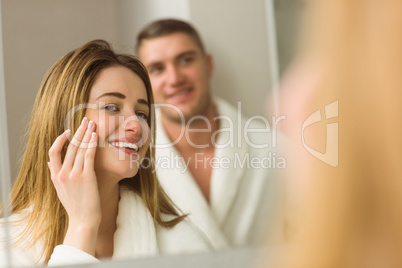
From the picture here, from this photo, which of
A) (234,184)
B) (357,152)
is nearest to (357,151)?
(357,152)

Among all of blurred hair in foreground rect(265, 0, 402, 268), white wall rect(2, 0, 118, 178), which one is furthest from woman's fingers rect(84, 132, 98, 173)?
blurred hair in foreground rect(265, 0, 402, 268)

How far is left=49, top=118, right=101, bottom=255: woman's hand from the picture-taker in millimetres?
937

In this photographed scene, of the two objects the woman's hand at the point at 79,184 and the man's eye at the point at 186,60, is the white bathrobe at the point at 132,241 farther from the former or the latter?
the man's eye at the point at 186,60

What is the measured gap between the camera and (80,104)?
3.11ft

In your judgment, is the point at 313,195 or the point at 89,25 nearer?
the point at 313,195

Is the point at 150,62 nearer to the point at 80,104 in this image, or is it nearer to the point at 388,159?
the point at 80,104

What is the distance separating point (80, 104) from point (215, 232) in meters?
0.32

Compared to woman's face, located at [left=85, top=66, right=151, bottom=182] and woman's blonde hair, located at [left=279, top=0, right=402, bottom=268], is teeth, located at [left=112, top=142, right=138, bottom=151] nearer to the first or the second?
woman's face, located at [left=85, top=66, right=151, bottom=182]

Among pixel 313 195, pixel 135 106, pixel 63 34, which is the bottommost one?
pixel 313 195

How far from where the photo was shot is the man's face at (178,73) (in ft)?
3.34

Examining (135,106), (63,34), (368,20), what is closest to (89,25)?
(63,34)

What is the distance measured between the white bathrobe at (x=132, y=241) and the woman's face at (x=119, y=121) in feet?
0.17

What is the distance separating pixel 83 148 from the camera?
0.95 m

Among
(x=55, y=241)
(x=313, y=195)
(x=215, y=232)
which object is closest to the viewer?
(x=313, y=195)
